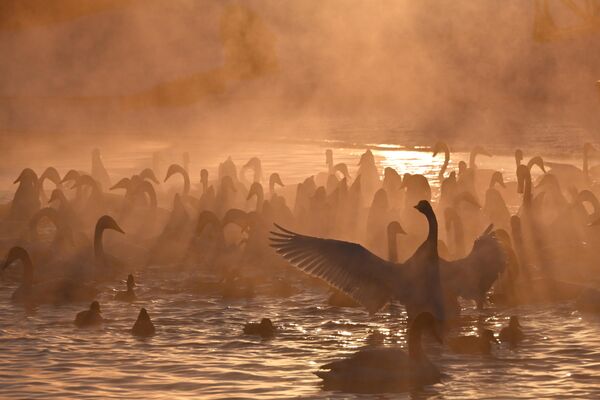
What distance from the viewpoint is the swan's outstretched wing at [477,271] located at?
1474 centimetres

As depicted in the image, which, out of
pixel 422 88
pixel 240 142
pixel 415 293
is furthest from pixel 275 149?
pixel 422 88

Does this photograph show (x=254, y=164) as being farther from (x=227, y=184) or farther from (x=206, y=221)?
(x=206, y=221)

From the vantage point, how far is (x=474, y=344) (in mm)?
13742

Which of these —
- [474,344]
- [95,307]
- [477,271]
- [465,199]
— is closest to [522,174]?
[465,199]

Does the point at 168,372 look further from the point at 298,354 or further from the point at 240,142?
the point at 240,142

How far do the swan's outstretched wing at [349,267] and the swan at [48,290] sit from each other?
3660 millimetres

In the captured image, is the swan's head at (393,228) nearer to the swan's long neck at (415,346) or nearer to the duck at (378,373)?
the swan's long neck at (415,346)

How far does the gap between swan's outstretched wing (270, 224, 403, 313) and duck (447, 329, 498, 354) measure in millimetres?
983

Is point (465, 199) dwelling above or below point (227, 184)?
below

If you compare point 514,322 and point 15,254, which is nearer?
point 514,322

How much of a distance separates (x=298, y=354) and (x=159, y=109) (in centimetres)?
4764

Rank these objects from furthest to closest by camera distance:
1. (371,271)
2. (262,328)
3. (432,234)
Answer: (262,328), (432,234), (371,271)

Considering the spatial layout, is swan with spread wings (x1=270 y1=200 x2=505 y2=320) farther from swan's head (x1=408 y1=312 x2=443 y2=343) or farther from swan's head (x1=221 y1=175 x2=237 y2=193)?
swan's head (x1=221 y1=175 x2=237 y2=193)

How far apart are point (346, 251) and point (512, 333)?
2.09 m
